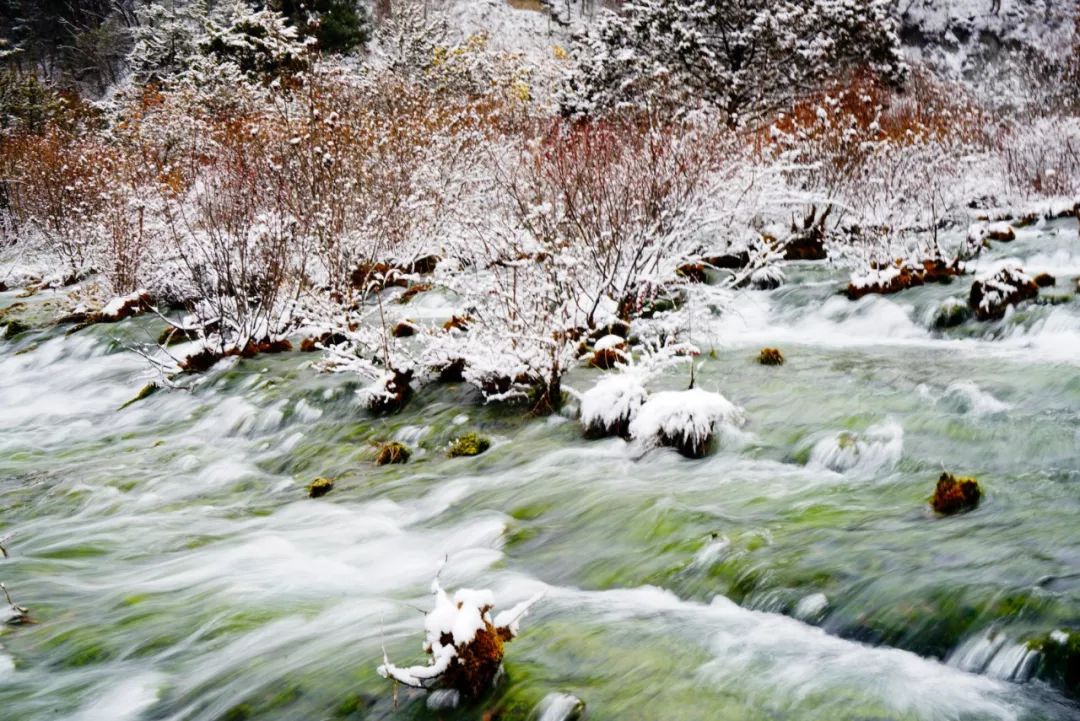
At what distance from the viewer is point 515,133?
16.4 m

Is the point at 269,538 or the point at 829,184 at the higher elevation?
the point at 829,184

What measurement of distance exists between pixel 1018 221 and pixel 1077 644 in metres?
13.1

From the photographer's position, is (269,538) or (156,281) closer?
(269,538)

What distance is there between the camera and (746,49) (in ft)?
59.5

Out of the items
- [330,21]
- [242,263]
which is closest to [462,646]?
[242,263]

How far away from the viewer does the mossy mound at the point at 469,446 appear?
5832 millimetres

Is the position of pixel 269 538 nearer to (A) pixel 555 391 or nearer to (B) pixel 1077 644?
(A) pixel 555 391

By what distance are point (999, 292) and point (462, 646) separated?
24.8 ft

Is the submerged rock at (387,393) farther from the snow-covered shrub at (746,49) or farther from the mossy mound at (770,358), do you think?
the snow-covered shrub at (746,49)

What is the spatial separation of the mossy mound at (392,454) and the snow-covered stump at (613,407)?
4.73 ft

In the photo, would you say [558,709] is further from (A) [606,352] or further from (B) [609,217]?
(B) [609,217]

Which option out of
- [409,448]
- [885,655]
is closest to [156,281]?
[409,448]

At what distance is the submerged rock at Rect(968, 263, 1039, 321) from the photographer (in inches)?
309

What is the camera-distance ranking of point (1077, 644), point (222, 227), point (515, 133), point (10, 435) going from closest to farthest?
point (1077, 644) < point (10, 435) < point (222, 227) < point (515, 133)
